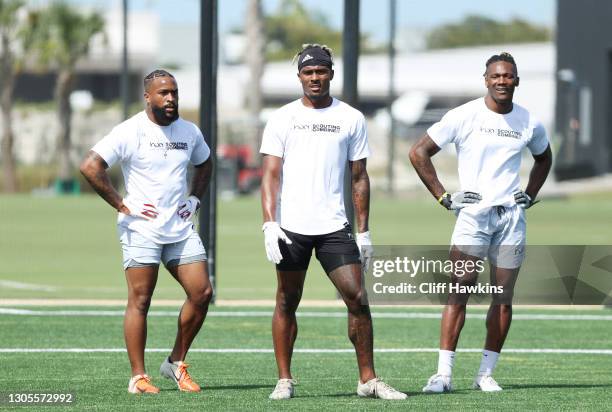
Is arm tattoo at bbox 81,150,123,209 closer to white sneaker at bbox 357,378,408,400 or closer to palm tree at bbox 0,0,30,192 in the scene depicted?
white sneaker at bbox 357,378,408,400

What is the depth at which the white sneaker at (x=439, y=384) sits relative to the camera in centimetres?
1016

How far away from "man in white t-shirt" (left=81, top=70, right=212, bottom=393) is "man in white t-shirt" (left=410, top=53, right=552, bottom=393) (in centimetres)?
170

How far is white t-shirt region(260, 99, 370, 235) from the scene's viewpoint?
9648 mm

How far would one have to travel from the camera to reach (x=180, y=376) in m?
10.3

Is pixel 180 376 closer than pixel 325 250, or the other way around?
pixel 325 250

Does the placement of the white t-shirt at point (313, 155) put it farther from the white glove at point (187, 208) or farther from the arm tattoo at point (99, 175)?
the arm tattoo at point (99, 175)

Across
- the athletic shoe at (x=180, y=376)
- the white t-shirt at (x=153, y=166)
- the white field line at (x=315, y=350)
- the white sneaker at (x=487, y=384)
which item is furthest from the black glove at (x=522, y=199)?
the white field line at (x=315, y=350)

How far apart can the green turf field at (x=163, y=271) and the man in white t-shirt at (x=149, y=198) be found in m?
8.16

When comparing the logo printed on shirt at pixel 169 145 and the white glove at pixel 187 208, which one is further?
the white glove at pixel 187 208

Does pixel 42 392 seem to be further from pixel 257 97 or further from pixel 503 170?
pixel 257 97

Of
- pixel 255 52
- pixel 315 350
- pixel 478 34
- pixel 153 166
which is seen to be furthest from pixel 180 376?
pixel 478 34

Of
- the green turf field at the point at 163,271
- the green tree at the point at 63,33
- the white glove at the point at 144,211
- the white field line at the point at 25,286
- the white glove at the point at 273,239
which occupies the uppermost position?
the green tree at the point at 63,33

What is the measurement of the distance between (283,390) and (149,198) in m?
1.61

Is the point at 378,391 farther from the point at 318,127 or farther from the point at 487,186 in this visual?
the point at 318,127
